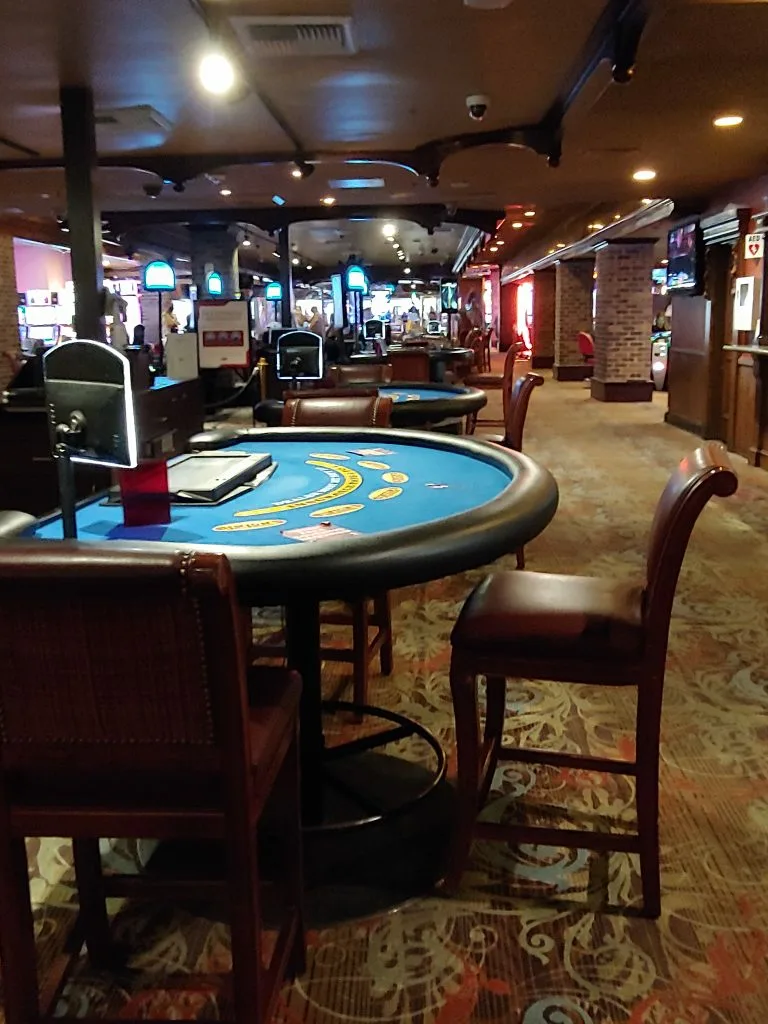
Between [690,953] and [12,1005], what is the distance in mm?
1326

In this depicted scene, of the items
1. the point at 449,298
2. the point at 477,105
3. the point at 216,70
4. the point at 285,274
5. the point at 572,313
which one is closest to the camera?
the point at 216,70

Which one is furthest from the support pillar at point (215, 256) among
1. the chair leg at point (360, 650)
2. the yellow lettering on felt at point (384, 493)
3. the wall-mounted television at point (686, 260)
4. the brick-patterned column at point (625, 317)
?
the yellow lettering on felt at point (384, 493)

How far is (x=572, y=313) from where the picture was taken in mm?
18219

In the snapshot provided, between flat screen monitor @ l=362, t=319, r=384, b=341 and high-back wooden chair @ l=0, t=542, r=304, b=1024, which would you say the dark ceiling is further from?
flat screen monitor @ l=362, t=319, r=384, b=341

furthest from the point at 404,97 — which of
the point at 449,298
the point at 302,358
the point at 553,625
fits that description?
the point at 449,298

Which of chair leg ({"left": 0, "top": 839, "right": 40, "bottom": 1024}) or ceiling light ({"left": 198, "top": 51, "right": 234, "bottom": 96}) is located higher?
ceiling light ({"left": 198, "top": 51, "right": 234, "bottom": 96})

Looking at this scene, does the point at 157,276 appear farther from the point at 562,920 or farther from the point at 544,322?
the point at 562,920

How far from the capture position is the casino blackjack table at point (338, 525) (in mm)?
1676

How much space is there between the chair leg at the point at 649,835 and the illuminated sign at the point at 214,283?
41.0ft

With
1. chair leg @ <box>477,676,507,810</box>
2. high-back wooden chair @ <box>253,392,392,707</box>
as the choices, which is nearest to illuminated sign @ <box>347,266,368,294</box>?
high-back wooden chair @ <box>253,392,392,707</box>

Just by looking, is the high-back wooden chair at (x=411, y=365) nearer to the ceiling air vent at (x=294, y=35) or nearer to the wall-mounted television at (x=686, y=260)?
the wall-mounted television at (x=686, y=260)

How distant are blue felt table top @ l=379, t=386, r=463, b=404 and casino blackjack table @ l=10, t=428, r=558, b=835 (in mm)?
2338

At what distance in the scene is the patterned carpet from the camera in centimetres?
182

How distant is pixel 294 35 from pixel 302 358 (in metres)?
1.94
